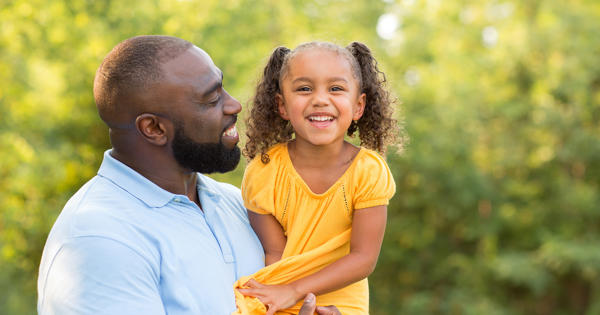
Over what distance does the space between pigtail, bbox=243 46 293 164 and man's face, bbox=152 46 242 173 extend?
394mm

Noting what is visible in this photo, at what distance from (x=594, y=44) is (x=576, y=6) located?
42.9 inches

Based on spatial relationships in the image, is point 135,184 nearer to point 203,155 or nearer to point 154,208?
point 154,208

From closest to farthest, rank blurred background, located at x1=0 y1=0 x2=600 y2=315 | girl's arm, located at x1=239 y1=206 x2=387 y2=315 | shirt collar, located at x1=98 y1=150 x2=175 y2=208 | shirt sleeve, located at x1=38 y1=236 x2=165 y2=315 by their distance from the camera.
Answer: shirt sleeve, located at x1=38 y1=236 x2=165 y2=315
shirt collar, located at x1=98 y1=150 x2=175 y2=208
girl's arm, located at x1=239 y1=206 x2=387 y2=315
blurred background, located at x1=0 y1=0 x2=600 y2=315

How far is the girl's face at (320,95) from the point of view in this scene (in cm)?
249

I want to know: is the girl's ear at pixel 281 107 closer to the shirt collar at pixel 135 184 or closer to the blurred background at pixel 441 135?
the shirt collar at pixel 135 184

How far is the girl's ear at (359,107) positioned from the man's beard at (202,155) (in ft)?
1.85

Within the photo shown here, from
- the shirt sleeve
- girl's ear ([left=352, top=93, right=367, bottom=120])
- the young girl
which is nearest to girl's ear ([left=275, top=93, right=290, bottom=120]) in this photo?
the young girl

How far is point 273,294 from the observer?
7.76 ft

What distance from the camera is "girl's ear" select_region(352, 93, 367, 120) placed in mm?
2697

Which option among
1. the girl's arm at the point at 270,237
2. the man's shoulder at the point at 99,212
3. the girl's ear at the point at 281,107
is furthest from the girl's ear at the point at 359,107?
the man's shoulder at the point at 99,212

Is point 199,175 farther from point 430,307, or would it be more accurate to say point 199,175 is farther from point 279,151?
point 430,307

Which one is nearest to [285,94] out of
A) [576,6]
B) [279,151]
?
[279,151]

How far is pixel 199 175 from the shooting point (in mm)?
2578

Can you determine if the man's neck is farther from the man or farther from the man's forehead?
the man's forehead
